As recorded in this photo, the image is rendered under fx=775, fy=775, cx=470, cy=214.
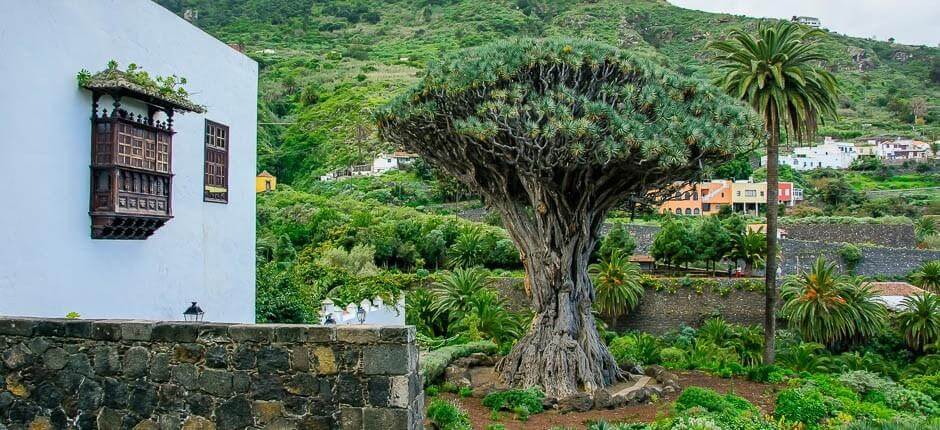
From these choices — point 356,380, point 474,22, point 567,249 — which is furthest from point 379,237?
point 474,22

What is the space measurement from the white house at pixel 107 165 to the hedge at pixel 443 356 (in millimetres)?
3998

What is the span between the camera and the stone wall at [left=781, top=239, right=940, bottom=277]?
3438 centimetres

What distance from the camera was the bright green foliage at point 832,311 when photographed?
24125 mm

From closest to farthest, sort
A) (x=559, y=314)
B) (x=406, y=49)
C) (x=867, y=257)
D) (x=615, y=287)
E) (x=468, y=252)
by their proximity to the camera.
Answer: (x=559, y=314) → (x=615, y=287) → (x=468, y=252) → (x=867, y=257) → (x=406, y=49)

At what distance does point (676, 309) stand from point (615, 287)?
342 cm

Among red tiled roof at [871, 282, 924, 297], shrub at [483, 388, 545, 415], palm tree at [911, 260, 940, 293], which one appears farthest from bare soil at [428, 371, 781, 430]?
palm tree at [911, 260, 940, 293]

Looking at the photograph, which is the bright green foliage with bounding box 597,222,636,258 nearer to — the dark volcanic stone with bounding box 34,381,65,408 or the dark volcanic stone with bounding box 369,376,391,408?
the dark volcanic stone with bounding box 369,376,391,408

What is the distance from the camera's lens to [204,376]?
5906 mm

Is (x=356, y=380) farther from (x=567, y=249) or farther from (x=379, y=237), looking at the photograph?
(x=379, y=237)

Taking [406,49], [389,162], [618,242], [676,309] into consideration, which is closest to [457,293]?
[676,309]

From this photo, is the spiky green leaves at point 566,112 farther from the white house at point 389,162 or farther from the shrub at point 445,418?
the white house at point 389,162

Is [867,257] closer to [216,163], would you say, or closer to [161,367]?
[216,163]

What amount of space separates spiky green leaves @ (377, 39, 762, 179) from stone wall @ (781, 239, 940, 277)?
23.4m

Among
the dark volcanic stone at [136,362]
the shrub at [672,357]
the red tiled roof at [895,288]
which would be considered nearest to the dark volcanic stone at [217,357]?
the dark volcanic stone at [136,362]
